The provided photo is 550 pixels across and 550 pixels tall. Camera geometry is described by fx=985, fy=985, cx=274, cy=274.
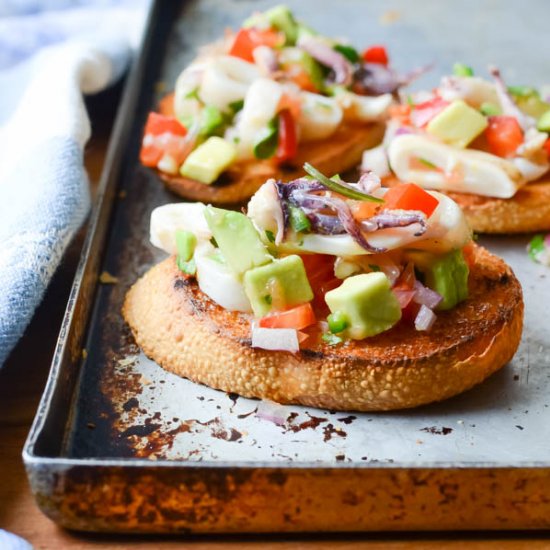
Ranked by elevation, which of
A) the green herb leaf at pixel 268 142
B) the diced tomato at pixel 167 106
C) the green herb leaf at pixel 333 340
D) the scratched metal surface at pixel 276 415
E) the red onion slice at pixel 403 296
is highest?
the red onion slice at pixel 403 296

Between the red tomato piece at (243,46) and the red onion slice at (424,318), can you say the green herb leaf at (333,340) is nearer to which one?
the red onion slice at (424,318)

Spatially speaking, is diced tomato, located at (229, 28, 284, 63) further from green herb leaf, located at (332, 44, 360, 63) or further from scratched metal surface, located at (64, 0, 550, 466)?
scratched metal surface, located at (64, 0, 550, 466)

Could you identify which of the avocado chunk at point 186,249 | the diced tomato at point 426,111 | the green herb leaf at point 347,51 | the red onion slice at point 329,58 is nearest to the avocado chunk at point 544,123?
the diced tomato at point 426,111

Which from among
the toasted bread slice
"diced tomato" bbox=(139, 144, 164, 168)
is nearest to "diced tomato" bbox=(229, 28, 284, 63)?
"diced tomato" bbox=(139, 144, 164, 168)

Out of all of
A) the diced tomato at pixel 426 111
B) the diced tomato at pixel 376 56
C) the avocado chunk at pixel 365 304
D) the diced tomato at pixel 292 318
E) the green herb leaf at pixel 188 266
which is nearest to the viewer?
A: the avocado chunk at pixel 365 304

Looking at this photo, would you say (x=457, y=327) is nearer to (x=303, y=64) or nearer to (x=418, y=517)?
(x=418, y=517)
